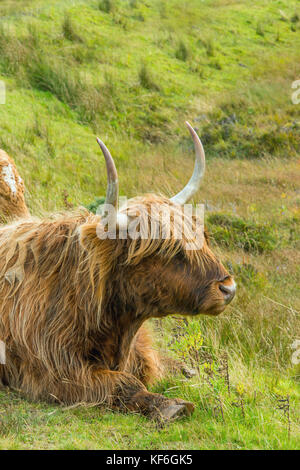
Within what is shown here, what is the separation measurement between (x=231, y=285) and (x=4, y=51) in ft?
26.8

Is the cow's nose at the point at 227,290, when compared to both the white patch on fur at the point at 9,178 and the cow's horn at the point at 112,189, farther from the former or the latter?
the white patch on fur at the point at 9,178

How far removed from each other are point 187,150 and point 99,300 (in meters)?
6.99

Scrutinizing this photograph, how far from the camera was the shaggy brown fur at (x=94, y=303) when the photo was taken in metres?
3.21

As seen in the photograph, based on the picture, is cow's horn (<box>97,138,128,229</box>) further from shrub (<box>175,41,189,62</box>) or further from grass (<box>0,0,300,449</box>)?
shrub (<box>175,41,189,62</box>)

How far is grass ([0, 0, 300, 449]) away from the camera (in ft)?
10.2

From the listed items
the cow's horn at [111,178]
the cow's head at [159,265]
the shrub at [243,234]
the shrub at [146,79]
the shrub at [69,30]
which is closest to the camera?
the cow's horn at [111,178]

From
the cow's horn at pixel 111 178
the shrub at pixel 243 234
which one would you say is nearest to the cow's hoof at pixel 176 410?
the cow's horn at pixel 111 178

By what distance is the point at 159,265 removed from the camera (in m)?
3.23

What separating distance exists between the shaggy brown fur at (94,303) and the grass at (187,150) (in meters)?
0.15

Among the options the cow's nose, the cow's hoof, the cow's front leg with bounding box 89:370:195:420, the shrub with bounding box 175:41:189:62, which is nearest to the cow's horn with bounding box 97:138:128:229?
the cow's nose

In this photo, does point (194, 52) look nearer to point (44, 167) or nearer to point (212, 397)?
point (44, 167)

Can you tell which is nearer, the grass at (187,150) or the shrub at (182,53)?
the grass at (187,150)

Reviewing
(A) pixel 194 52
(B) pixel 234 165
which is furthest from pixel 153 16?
(B) pixel 234 165

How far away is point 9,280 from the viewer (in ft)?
11.6
